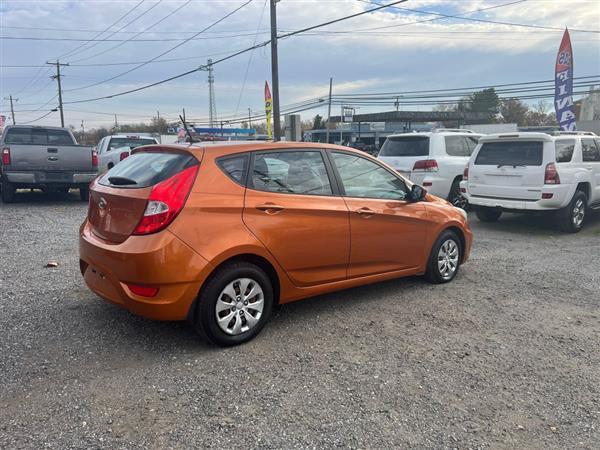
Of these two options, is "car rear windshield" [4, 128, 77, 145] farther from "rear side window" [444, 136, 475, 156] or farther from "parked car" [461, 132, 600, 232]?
"parked car" [461, 132, 600, 232]

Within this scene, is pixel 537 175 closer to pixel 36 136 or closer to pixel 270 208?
pixel 270 208

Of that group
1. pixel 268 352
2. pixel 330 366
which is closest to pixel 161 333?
pixel 268 352

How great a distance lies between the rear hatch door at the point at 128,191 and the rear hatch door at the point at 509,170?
673cm

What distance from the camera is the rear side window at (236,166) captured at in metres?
3.78

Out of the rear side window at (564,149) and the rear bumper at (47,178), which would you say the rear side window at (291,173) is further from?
the rear bumper at (47,178)

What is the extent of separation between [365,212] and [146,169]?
200 centimetres

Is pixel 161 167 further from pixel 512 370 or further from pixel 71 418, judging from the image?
pixel 512 370

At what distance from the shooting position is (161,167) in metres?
3.74

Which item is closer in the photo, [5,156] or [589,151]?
[589,151]

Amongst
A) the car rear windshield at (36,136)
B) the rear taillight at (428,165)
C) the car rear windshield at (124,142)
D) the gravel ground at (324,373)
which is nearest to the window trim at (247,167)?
the gravel ground at (324,373)

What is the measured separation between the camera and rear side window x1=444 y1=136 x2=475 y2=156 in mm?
10586

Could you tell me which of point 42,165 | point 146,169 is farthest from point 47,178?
point 146,169

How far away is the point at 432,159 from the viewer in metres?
10.2

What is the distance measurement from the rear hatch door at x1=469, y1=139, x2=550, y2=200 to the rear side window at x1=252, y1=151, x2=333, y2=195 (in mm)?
5481
